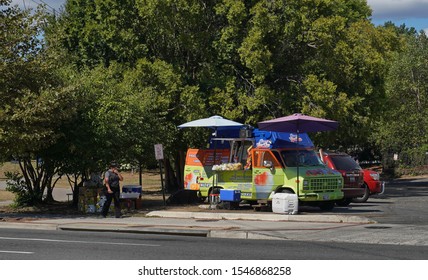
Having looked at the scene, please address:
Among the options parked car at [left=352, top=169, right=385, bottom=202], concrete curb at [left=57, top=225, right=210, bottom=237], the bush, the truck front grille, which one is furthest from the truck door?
the bush

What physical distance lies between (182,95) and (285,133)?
6185 mm

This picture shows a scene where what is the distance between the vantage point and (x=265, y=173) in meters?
23.1

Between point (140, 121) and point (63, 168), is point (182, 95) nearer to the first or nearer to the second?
point (140, 121)

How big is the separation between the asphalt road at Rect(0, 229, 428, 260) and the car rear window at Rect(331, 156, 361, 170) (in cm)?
1074

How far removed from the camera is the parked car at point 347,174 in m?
25.6

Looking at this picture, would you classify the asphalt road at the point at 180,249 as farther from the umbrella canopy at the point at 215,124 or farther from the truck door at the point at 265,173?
the umbrella canopy at the point at 215,124

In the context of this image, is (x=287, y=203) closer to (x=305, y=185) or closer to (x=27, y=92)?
(x=305, y=185)

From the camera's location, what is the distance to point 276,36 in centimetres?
3148

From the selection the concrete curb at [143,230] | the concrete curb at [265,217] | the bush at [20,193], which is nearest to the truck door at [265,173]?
the concrete curb at [265,217]

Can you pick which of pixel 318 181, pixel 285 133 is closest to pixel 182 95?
pixel 285 133

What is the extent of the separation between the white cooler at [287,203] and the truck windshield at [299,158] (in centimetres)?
158

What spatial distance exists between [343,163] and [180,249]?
45.3 ft

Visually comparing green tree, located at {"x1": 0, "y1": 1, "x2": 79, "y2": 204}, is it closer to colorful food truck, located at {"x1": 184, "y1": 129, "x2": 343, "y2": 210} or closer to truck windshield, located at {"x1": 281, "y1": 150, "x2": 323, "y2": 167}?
colorful food truck, located at {"x1": 184, "y1": 129, "x2": 343, "y2": 210}

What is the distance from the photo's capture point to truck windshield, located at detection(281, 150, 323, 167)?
75.6 feet
